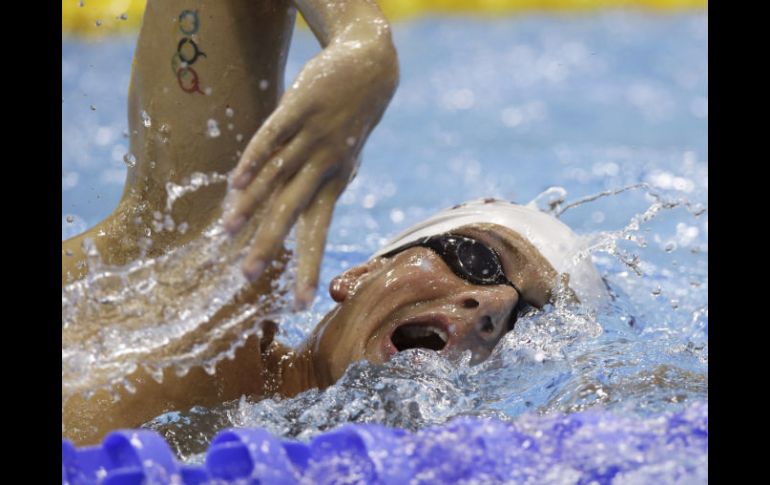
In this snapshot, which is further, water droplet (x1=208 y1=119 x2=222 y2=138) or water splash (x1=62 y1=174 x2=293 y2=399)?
Result: water droplet (x1=208 y1=119 x2=222 y2=138)

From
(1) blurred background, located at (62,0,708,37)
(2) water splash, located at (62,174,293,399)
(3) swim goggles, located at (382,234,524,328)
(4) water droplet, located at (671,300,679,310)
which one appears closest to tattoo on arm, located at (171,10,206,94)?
(2) water splash, located at (62,174,293,399)

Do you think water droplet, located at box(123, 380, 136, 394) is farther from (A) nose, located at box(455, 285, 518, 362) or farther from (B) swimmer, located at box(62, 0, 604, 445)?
(A) nose, located at box(455, 285, 518, 362)

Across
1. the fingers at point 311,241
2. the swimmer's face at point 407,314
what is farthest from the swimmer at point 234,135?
the swimmer's face at point 407,314

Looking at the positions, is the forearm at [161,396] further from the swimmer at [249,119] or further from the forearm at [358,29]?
the forearm at [358,29]

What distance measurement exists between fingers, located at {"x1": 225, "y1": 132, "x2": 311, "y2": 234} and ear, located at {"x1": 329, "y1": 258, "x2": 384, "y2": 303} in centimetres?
49

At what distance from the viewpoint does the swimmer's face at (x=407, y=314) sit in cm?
143

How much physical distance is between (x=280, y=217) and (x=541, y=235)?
0.68 meters

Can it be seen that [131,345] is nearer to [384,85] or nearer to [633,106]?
[384,85]

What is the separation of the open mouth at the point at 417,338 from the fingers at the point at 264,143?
1.76 ft

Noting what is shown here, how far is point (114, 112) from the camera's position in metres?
3.83

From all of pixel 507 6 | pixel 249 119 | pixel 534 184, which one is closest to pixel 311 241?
pixel 249 119

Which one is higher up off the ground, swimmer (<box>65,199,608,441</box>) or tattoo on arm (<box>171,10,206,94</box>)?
tattoo on arm (<box>171,10,206,94</box>)

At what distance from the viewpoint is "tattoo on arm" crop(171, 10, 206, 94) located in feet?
4.20

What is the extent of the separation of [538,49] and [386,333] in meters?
3.34
